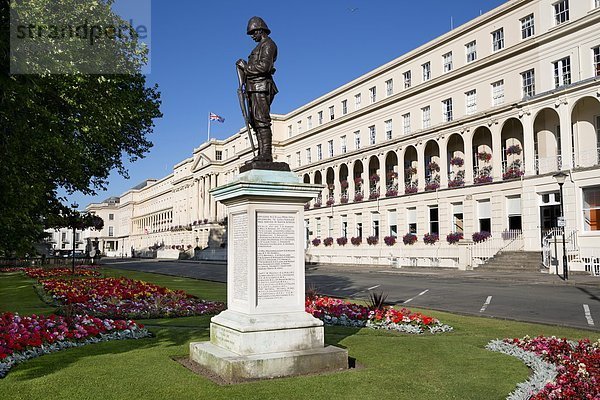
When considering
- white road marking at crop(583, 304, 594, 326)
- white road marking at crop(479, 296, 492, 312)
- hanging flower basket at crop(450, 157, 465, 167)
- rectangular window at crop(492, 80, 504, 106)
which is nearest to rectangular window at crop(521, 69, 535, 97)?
rectangular window at crop(492, 80, 504, 106)

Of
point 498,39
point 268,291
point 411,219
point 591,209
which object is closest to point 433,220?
point 411,219

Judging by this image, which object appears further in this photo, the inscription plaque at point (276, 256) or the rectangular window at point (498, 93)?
the rectangular window at point (498, 93)

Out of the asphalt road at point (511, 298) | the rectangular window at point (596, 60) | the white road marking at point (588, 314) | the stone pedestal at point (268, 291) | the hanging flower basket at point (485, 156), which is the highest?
the rectangular window at point (596, 60)

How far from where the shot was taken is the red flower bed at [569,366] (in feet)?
19.3

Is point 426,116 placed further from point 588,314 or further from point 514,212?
point 588,314

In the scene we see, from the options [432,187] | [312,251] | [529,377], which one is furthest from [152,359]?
[312,251]

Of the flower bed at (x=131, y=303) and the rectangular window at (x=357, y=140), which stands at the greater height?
the rectangular window at (x=357, y=140)

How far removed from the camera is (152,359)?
8.30m

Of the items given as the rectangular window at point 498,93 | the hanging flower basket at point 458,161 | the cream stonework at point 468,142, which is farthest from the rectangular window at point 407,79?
the rectangular window at point 498,93

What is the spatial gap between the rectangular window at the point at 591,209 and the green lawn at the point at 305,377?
23519mm

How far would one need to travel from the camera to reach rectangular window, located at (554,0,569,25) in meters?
34.2

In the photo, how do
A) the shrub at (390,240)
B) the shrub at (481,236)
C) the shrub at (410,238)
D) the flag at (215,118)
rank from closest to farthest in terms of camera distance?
the shrub at (481,236), the shrub at (410,238), the shrub at (390,240), the flag at (215,118)

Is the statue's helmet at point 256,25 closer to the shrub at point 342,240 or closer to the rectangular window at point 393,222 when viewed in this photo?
the rectangular window at point 393,222

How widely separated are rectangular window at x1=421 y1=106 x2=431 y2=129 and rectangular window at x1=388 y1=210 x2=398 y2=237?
8.67 metres
